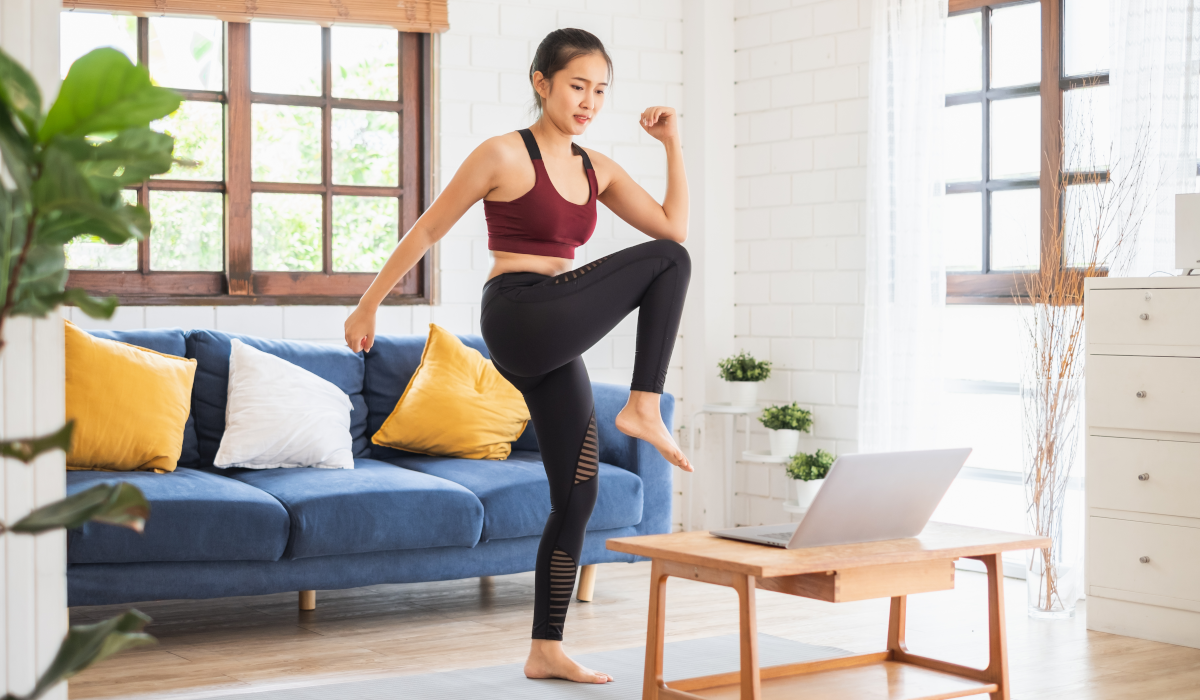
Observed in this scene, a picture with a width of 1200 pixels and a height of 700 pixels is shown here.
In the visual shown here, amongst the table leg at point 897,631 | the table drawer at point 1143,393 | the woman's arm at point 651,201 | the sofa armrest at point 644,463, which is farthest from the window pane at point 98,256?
the table drawer at point 1143,393

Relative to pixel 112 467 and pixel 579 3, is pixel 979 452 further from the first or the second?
pixel 112 467

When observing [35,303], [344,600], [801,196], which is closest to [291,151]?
Answer: [344,600]

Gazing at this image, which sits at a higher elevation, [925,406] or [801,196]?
[801,196]

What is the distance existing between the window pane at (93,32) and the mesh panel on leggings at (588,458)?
2769 mm

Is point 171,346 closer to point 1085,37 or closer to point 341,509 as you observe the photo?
point 341,509

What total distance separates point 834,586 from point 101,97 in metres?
Result: 1.69

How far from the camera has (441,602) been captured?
396 cm

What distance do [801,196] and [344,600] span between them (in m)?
2.76

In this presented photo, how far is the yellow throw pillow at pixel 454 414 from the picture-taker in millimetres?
4121

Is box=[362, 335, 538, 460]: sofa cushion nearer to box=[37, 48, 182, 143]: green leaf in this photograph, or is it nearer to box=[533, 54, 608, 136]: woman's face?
box=[533, 54, 608, 136]: woman's face

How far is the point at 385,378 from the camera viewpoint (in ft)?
14.1

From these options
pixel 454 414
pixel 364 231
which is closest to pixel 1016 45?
pixel 454 414

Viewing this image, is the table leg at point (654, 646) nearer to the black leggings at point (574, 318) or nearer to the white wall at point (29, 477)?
the black leggings at point (574, 318)

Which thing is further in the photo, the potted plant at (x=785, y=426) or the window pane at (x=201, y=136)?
the potted plant at (x=785, y=426)
